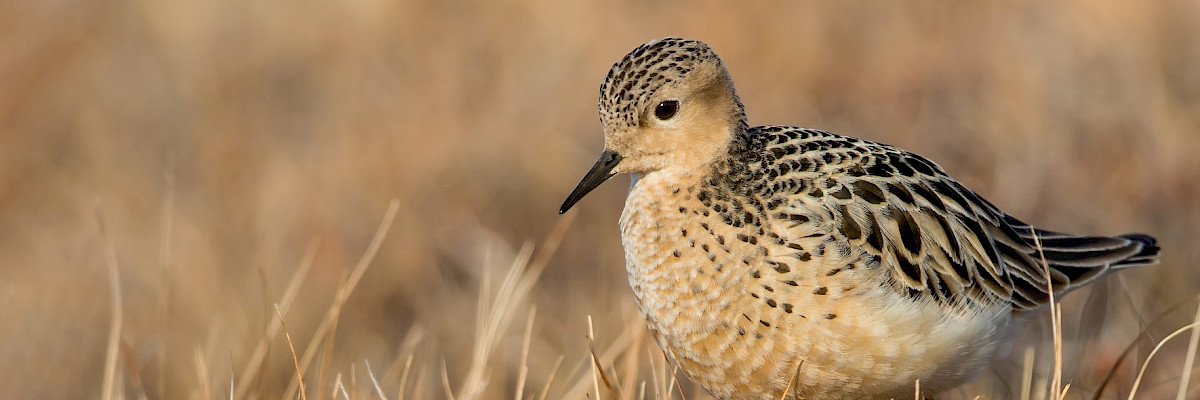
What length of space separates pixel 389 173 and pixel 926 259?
4.29 metres

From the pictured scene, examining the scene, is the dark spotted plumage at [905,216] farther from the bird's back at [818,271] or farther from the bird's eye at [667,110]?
the bird's eye at [667,110]

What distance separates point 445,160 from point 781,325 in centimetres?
436

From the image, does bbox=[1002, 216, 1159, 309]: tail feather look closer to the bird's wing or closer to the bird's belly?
the bird's wing

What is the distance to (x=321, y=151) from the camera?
28.9ft

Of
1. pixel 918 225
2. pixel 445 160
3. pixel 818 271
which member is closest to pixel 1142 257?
pixel 918 225

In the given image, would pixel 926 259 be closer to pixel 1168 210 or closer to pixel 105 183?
pixel 1168 210

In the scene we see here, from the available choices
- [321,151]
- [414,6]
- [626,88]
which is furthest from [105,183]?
[626,88]

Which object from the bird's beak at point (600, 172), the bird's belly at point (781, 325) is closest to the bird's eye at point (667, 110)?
the bird's beak at point (600, 172)

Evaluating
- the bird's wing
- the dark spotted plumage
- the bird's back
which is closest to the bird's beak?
the bird's back

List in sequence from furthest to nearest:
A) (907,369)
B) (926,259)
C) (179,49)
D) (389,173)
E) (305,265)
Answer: (179,49), (389,173), (305,265), (926,259), (907,369)

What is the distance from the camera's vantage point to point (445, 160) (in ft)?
27.7

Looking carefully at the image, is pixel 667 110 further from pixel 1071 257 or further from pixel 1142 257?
pixel 1142 257

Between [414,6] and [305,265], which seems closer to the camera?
[305,265]

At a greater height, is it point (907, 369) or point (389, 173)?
point (907, 369)
